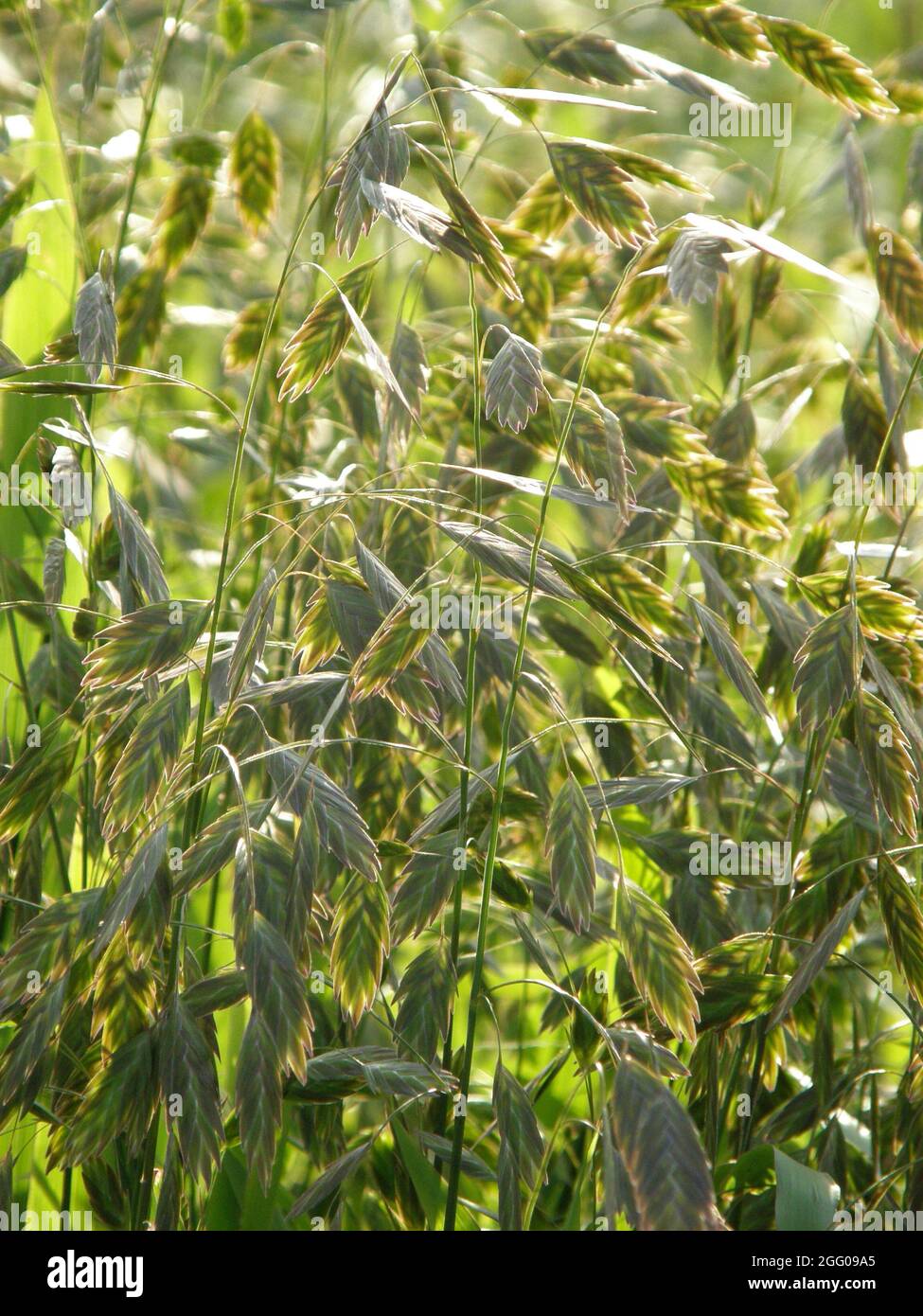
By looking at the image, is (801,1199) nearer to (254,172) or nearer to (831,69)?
(831,69)

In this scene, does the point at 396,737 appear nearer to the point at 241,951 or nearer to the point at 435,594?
the point at 435,594

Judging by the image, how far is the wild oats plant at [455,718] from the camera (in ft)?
2.09

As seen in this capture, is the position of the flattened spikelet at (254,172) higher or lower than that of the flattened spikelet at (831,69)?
higher

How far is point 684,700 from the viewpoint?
3.28ft

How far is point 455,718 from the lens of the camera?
98cm

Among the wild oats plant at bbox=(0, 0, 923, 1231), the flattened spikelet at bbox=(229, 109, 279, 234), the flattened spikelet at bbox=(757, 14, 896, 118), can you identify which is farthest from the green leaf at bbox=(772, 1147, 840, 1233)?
the flattened spikelet at bbox=(229, 109, 279, 234)

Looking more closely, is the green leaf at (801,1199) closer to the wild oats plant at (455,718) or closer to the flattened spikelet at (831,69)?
the wild oats plant at (455,718)

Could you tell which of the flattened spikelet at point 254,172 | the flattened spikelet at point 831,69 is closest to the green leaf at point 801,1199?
the flattened spikelet at point 831,69

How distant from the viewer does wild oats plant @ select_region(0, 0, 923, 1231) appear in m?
0.64

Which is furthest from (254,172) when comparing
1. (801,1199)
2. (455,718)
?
(801,1199)

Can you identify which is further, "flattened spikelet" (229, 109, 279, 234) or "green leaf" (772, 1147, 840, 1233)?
"flattened spikelet" (229, 109, 279, 234)

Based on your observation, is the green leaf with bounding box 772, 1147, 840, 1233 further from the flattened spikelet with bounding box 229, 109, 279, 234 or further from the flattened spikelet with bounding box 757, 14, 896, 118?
the flattened spikelet with bounding box 229, 109, 279, 234
